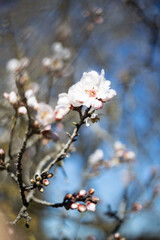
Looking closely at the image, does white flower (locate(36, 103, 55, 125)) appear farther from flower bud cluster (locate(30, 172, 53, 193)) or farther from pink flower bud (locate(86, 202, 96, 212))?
pink flower bud (locate(86, 202, 96, 212))

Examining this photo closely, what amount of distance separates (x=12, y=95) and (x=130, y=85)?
272cm

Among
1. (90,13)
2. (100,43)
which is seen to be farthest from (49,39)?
(100,43)

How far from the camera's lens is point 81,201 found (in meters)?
1.14

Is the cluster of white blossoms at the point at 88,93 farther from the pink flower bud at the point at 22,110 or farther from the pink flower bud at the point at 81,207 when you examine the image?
the pink flower bud at the point at 81,207

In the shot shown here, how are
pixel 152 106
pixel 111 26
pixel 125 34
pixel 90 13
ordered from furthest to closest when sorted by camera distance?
pixel 152 106
pixel 125 34
pixel 111 26
pixel 90 13

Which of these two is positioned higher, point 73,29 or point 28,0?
point 73,29

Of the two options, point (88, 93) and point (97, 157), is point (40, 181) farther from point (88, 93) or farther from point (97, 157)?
point (97, 157)

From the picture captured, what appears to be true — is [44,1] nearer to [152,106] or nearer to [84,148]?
[84,148]

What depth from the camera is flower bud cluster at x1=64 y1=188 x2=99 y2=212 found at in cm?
109

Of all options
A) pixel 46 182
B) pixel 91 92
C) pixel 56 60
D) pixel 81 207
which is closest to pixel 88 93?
pixel 91 92

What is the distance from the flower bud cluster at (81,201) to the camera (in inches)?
42.8

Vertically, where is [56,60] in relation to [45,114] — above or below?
above

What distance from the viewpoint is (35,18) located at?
271 cm

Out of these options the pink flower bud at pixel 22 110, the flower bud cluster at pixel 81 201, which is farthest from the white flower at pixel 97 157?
the pink flower bud at pixel 22 110
